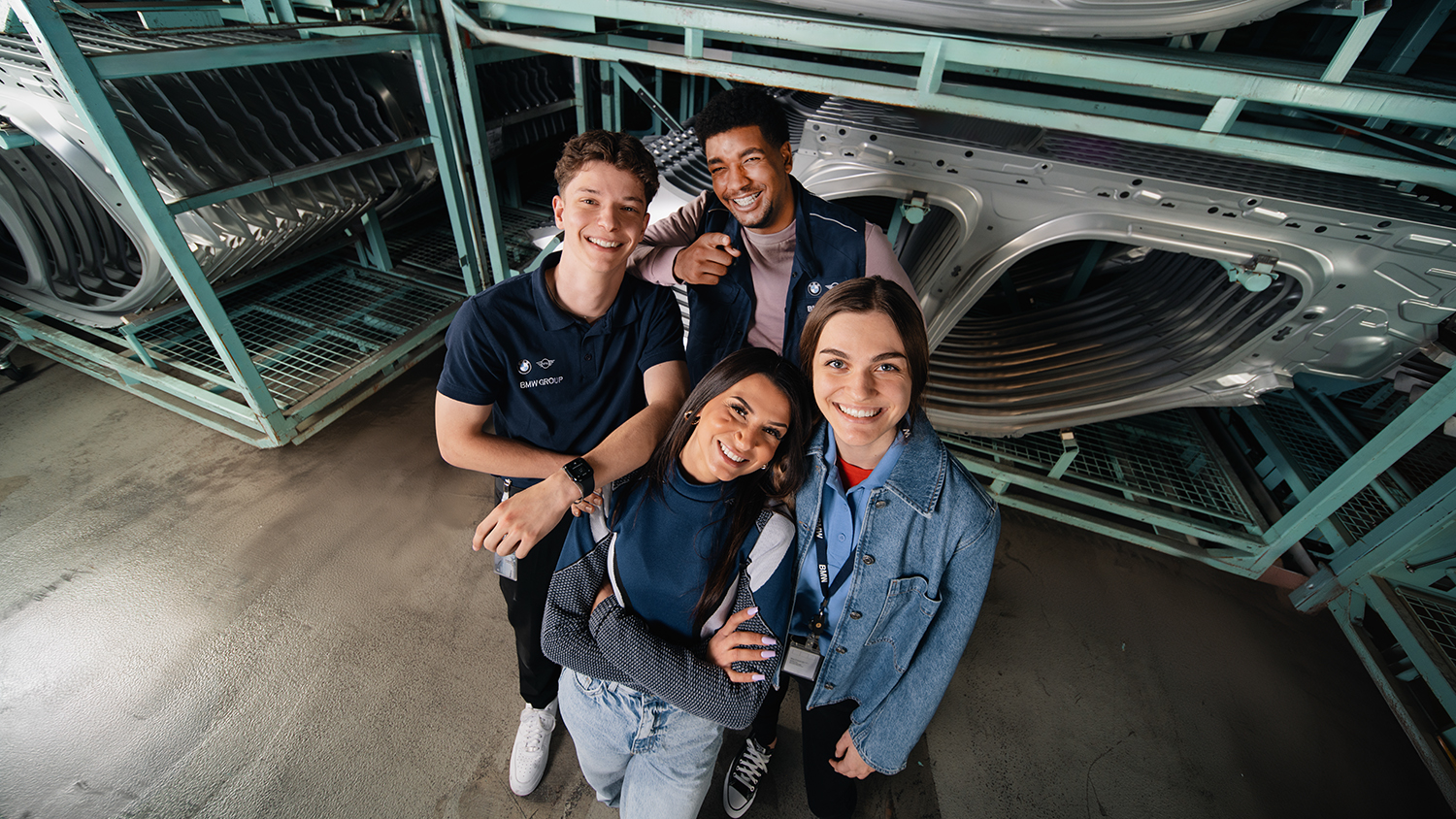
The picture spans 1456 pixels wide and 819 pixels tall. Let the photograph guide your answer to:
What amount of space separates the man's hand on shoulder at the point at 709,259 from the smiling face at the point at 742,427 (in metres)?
0.59

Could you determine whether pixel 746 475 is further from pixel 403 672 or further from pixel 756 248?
pixel 403 672

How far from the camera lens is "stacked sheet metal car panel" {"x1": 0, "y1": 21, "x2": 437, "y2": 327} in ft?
8.07

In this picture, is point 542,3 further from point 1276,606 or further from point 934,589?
point 1276,606

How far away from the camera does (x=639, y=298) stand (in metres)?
1.51

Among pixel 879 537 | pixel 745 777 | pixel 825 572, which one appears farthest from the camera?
pixel 745 777

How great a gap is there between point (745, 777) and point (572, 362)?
4.77ft

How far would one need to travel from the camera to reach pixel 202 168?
276 centimetres

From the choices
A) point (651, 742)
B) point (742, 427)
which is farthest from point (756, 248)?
point (651, 742)

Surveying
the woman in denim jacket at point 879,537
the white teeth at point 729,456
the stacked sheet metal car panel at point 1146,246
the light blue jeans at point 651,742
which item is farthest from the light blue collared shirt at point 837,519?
the stacked sheet metal car panel at point 1146,246

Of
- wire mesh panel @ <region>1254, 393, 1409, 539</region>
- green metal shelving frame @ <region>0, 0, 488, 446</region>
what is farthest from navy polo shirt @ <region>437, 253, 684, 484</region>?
wire mesh panel @ <region>1254, 393, 1409, 539</region>

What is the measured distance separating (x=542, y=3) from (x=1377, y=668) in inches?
163

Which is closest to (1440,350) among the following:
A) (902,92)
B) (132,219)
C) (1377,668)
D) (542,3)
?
(1377,668)

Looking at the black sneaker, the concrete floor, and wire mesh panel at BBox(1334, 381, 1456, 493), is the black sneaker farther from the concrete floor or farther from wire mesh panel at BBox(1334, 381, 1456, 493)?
wire mesh panel at BBox(1334, 381, 1456, 493)

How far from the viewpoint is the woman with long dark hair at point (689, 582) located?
4.11 ft
